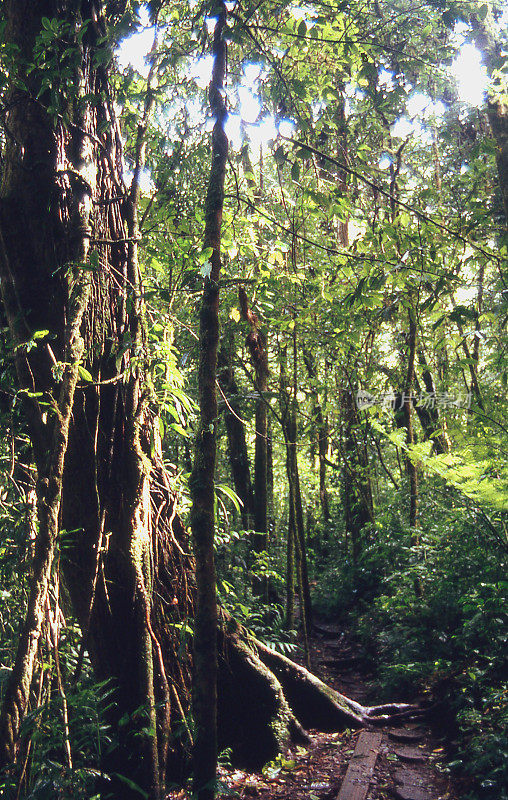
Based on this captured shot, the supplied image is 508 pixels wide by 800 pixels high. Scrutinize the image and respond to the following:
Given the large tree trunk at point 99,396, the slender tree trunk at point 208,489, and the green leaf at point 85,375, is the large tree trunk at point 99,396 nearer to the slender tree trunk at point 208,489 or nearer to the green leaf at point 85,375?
the green leaf at point 85,375

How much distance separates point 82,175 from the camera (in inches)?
142

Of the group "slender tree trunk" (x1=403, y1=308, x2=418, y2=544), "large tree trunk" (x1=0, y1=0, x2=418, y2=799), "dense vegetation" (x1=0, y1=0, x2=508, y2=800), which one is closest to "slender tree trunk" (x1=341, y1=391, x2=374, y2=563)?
"slender tree trunk" (x1=403, y1=308, x2=418, y2=544)

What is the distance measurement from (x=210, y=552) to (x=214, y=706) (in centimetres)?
78

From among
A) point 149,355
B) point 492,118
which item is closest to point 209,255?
point 149,355

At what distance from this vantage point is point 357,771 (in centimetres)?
391

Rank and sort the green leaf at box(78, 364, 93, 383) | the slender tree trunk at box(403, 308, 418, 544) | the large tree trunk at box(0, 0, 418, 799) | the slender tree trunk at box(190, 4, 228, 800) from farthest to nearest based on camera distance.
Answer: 1. the slender tree trunk at box(403, 308, 418, 544)
2. the large tree trunk at box(0, 0, 418, 799)
3. the green leaf at box(78, 364, 93, 383)
4. the slender tree trunk at box(190, 4, 228, 800)

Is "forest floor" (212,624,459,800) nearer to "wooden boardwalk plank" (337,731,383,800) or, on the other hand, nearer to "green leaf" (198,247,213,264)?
"wooden boardwalk plank" (337,731,383,800)

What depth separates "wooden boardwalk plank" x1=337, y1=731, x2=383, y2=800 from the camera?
143 inches

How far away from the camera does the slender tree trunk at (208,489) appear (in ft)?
9.37

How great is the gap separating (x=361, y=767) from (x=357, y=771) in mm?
67

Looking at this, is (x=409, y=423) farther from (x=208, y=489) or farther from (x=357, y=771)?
(x=208, y=489)

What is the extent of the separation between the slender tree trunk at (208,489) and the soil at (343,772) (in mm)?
609

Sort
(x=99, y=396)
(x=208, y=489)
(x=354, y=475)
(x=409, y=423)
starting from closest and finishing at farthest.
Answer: (x=208, y=489), (x=99, y=396), (x=409, y=423), (x=354, y=475)

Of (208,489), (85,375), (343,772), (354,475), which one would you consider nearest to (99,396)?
(85,375)
